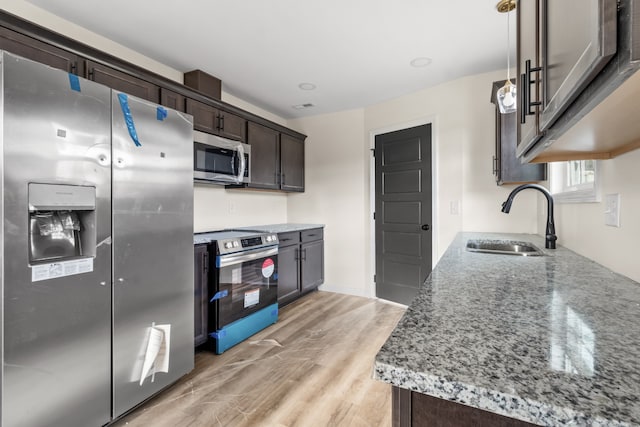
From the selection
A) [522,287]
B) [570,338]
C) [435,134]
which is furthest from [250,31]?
[570,338]

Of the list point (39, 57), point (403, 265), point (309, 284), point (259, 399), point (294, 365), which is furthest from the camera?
point (309, 284)

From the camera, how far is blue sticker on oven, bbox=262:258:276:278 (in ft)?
9.21

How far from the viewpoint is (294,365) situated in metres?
2.17

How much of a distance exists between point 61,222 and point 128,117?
627 mm

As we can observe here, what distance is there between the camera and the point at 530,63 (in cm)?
94

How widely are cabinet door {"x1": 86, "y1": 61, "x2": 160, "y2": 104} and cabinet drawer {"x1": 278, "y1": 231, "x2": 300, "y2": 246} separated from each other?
1739 mm

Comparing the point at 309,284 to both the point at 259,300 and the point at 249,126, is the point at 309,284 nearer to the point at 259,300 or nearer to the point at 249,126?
the point at 259,300

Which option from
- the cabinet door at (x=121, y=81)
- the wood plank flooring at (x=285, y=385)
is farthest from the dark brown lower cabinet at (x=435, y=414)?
the cabinet door at (x=121, y=81)

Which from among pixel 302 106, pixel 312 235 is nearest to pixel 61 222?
pixel 312 235

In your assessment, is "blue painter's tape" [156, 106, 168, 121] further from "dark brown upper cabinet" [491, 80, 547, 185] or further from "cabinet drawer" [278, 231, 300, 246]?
"dark brown upper cabinet" [491, 80, 547, 185]

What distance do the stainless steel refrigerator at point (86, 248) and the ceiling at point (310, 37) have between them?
81 cm

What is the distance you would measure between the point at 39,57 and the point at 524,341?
2.48 meters

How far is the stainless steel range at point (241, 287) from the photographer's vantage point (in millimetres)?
2342

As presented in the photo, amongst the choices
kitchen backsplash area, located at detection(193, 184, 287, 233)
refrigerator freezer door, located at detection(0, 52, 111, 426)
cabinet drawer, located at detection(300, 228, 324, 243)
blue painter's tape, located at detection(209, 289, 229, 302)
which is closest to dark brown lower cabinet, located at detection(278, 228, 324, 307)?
cabinet drawer, located at detection(300, 228, 324, 243)
